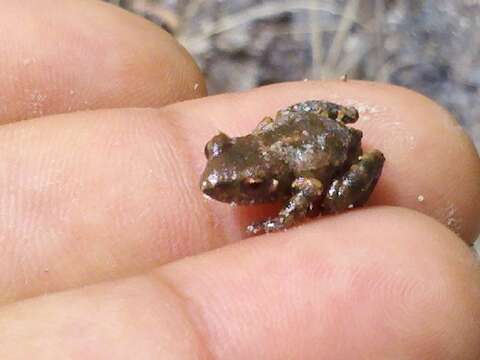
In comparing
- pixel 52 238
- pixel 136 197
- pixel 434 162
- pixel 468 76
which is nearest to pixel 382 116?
pixel 434 162

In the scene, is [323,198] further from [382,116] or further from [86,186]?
[86,186]

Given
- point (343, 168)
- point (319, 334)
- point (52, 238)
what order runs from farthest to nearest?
1. point (343, 168)
2. point (52, 238)
3. point (319, 334)

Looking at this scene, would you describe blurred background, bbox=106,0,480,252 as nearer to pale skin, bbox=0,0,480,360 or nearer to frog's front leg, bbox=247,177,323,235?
pale skin, bbox=0,0,480,360

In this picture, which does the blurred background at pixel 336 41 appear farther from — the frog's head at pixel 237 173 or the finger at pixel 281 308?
the finger at pixel 281 308

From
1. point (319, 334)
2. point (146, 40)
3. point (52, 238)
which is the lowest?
point (52, 238)

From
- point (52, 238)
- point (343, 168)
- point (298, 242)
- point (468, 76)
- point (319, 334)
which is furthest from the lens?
point (468, 76)

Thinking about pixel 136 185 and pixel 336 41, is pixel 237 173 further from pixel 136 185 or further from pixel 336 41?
pixel 336 41

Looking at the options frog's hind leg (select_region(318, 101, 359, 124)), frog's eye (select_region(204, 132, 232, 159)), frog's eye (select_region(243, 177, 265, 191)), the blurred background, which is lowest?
the blurred background

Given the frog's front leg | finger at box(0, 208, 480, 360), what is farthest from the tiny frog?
finger at box(0, 208, 480, 360)
